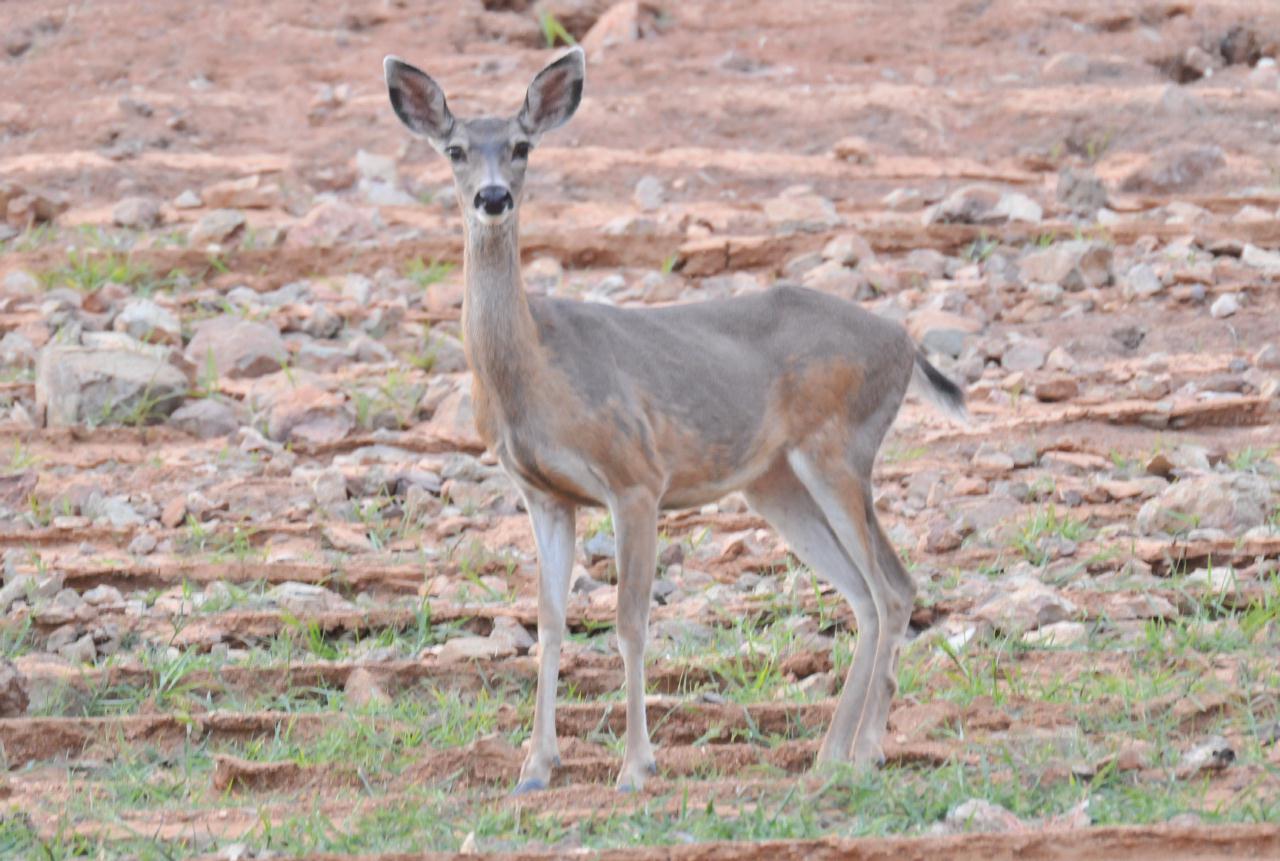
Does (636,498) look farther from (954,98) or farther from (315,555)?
(954,98)

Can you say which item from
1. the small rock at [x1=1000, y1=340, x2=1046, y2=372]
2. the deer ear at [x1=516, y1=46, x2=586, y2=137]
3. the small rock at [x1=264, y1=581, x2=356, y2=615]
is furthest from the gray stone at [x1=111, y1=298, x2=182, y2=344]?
the deer ear at [x1=516, y1=46, x2=586, y2=137]

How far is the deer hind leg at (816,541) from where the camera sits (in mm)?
7102

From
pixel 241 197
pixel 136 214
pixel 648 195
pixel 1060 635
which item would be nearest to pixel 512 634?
pixel 1060 635

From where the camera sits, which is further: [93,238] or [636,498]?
[93,238]

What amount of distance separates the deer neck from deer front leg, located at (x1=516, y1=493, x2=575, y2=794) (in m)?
0.43

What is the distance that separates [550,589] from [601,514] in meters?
2.85

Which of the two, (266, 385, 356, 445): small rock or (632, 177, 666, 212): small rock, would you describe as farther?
(632, 177, 666, 212): small rock

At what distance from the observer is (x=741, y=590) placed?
8.56m

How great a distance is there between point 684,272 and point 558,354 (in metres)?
6.82

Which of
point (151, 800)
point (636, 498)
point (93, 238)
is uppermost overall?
point (636, 498)

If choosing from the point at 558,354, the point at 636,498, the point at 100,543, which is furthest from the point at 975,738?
the point at 100,543

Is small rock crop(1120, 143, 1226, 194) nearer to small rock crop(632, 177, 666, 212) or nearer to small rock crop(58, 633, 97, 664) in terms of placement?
→ small rock crop(632, 177, 666, 212)

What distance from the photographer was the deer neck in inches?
261

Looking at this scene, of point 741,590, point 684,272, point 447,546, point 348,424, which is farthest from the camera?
point 684,272
